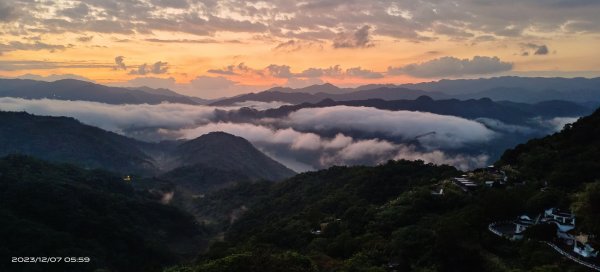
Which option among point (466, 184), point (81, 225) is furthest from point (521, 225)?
point (81, 225)

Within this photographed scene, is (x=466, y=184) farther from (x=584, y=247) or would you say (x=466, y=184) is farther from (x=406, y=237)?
(x=584, y=247)

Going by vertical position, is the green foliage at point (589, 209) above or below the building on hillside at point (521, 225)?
above

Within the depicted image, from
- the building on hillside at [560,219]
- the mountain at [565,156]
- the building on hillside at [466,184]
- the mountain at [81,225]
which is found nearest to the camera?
the building on hillside at [560,219]

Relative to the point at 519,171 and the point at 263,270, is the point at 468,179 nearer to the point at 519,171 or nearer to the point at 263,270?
the point at 519,171

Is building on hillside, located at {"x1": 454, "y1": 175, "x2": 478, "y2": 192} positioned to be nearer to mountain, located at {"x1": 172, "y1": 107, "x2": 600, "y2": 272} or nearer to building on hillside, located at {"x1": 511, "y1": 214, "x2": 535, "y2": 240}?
mountain, located at {"x1": 172, "y1": 107, "x2": 600, "y2": 272}

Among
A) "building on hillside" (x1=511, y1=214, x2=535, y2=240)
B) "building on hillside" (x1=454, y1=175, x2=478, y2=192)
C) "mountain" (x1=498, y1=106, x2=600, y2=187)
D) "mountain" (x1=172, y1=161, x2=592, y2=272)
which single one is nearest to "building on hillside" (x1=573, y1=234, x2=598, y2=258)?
"mountain" (x1=172, y1=161, x2=592, y2=272)

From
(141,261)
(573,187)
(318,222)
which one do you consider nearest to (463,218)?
(573,187)

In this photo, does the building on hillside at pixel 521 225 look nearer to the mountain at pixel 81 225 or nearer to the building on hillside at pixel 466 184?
the building on hillside at pixel 466 184

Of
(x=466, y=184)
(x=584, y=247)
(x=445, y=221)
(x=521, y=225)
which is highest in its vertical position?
(x=584, y=247)

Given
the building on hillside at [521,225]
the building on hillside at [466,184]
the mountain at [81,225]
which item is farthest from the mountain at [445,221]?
the mountain at [81,225]
